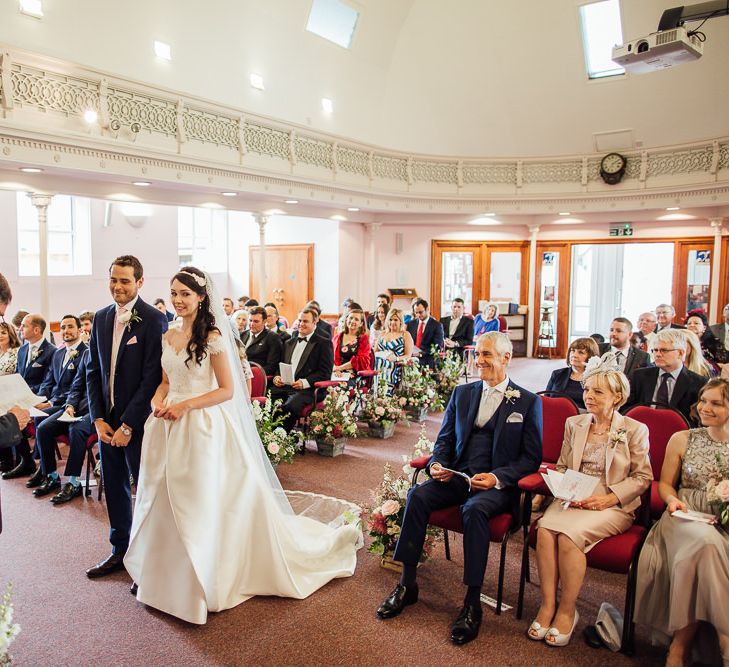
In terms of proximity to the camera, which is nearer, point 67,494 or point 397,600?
point 397,600

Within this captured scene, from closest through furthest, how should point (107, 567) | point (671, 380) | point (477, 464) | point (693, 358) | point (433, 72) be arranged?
point (477, 464) < point (107, 567) < point (671, 380) < point (693, 358) < point (433, 72)

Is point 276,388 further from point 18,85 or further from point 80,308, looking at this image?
point 80,308

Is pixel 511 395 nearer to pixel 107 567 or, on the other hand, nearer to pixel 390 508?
pixel 390 508

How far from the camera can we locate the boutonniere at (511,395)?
345 centimetres

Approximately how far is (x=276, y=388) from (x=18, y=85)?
4.47 m

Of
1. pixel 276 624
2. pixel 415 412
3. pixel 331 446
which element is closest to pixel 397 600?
pixel 276 624

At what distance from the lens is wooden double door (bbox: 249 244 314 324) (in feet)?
44.6

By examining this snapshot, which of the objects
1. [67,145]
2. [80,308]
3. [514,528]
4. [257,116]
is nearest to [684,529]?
[514,528]

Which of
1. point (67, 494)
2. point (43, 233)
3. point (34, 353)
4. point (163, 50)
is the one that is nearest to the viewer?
point (67, 494)

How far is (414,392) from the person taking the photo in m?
7.72

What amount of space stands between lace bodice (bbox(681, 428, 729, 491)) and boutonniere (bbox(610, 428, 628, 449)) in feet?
0.96

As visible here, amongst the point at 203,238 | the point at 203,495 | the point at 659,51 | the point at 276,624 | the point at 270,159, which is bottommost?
the point at 276,624

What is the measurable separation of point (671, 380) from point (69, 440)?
15.9ft

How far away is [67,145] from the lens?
723 centimetres
